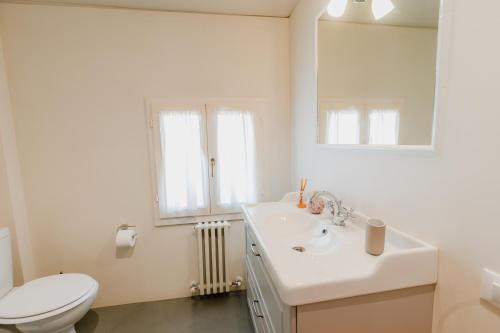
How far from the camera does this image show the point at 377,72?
1.13 meters

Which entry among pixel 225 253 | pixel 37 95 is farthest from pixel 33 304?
pixel 37 95

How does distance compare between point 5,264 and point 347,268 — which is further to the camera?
point 5,264

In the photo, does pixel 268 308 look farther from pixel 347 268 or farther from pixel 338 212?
pixel 338 212

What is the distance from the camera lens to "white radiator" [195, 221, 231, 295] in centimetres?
203

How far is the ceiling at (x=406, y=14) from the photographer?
852 mm

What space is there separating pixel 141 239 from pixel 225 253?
717mm

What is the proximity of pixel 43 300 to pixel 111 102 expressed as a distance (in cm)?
139

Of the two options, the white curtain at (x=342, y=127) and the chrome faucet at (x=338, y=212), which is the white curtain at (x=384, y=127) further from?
the chrome faucet at (x=338, y=212)

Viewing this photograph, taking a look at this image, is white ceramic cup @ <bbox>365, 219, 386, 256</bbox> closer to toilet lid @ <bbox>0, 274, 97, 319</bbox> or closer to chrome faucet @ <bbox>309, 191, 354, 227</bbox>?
chrome faucet @ <bbox>309, 191, 354, 227</bbox>

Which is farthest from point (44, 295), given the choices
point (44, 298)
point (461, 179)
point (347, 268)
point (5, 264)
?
point (461, 179)

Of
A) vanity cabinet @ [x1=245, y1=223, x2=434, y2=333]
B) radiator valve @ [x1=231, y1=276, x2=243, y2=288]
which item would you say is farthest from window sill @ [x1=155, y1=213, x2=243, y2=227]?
vanity cabinet @ [x1=245, y1=223, x2=434, y2=333]

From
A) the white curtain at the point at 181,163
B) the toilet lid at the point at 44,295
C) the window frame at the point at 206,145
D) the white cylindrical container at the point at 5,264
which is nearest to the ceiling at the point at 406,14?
the window frame at the point at 206,145

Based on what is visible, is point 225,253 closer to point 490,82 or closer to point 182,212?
point 182,212

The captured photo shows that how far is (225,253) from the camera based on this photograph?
2.08m
